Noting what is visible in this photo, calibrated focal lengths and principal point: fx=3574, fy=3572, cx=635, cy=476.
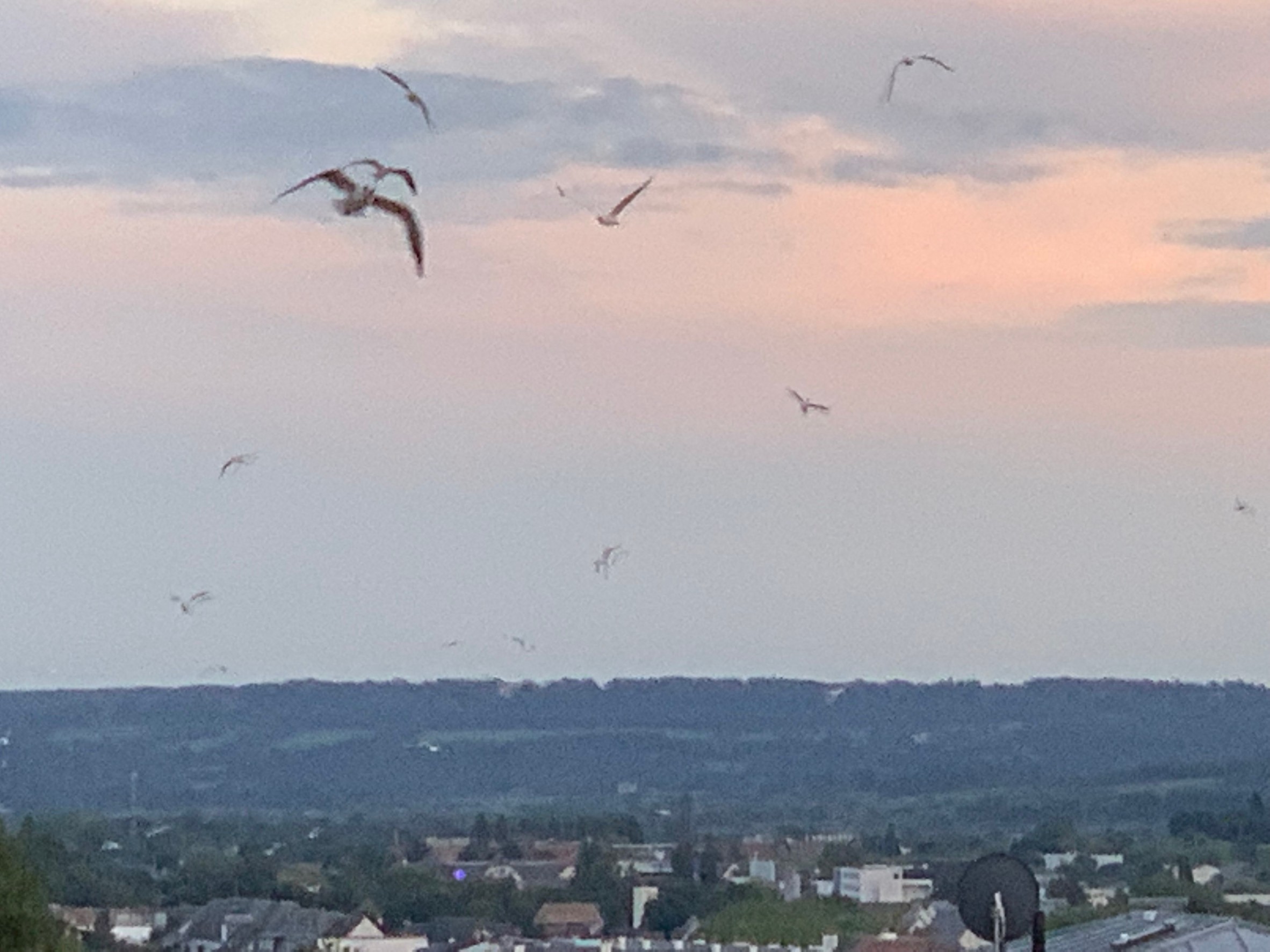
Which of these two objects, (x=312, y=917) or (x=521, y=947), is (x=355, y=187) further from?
(x=312, y=917)

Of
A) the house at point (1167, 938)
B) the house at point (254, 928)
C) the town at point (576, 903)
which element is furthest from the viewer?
the house at point (254, 928)

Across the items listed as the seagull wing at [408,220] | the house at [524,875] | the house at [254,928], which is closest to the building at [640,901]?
the house at [524,875]

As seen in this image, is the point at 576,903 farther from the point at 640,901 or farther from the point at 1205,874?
the point at 1205,874

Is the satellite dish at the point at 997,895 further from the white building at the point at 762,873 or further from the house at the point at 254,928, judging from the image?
the white building at the point at 762,873

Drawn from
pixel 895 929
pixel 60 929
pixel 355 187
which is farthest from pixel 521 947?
pixel 355 187

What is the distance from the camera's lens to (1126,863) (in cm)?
19638

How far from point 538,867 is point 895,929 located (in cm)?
7275

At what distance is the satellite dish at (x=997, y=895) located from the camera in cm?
2439

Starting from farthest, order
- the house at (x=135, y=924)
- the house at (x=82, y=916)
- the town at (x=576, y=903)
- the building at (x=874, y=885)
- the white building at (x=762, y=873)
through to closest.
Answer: the white building at (x=762, y=873)
the building at (x=874, y=885)
the house at (x=135, y=924)
the house at (x=82, y=916)
the town at (x=576, y=903)

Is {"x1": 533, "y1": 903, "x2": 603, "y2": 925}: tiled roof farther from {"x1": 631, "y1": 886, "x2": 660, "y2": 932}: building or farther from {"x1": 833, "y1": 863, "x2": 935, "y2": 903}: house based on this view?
{"x1": 833, "y1": 863, "x2": 935, "y2": 903}: house

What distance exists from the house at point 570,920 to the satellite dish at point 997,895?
4694 inches

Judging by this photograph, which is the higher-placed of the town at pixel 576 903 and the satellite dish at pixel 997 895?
the town at pixel 576 903

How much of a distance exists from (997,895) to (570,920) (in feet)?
439

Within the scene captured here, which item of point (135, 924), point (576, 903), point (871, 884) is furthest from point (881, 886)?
point (135, 924)
